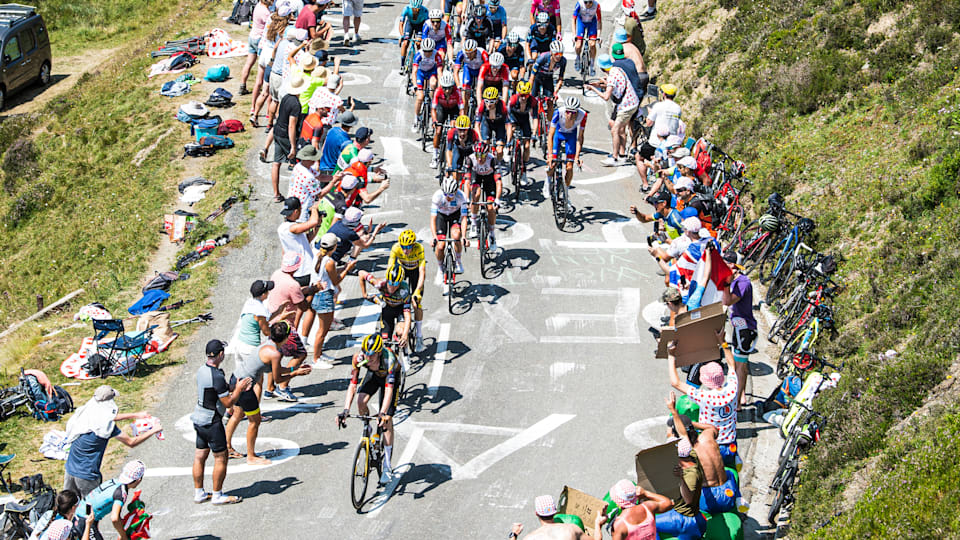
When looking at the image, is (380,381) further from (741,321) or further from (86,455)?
(741,321)

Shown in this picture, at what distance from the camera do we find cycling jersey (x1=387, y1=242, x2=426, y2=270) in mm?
14344

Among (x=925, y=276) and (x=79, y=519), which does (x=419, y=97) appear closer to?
(x=925, y=276)

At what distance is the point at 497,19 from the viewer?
2402 centimetres

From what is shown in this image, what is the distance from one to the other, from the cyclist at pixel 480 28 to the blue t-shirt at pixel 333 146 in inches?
284

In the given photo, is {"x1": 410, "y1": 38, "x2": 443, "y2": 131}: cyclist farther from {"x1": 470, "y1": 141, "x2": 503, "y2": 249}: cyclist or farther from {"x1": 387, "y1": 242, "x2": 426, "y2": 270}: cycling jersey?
{"x1": 387, "y1": 242, "x2": 426, "y2": 270}: cycling jersey

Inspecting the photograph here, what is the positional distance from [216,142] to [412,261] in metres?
10.5

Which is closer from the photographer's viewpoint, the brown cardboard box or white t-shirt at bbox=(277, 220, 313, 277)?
the brown cardboard box

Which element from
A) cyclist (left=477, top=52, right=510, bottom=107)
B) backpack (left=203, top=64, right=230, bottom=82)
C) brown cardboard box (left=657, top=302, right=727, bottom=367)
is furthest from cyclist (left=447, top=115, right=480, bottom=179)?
backpack (left=203, top=64, right=230, bottom=82)

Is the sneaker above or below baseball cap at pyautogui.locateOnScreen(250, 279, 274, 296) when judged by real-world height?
below

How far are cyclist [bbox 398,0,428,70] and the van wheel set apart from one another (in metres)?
19.4

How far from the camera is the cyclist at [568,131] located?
1838cm

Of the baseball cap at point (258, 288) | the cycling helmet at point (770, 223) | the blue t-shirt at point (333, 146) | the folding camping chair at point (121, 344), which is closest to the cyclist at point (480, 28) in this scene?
the blue t-shirt at point (333, 146)

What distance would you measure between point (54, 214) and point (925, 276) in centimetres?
2204

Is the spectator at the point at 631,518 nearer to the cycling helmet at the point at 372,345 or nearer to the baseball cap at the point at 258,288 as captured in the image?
the cycling helmet at the point at 372,345
